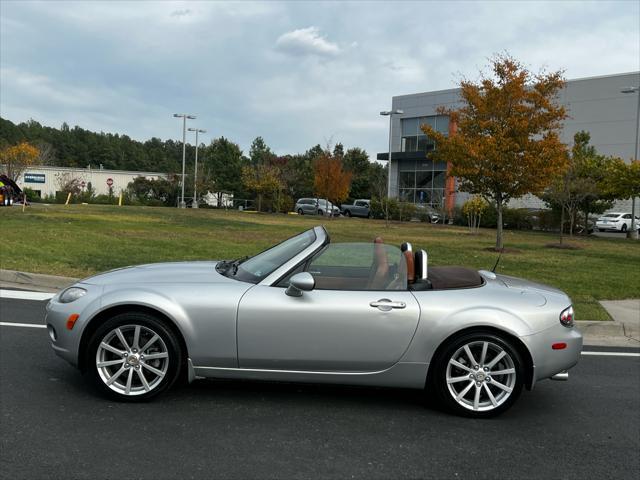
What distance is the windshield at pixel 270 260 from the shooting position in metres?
4.46

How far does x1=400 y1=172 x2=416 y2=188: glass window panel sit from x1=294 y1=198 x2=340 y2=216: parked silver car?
10.2 meters

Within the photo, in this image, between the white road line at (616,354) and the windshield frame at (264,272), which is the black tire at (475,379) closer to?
the windshield frame at (264,272)

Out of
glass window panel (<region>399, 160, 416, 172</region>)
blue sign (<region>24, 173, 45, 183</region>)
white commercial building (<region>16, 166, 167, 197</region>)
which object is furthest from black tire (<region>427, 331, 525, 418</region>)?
blue sign (<region>24, 173, 45, 183</region>)

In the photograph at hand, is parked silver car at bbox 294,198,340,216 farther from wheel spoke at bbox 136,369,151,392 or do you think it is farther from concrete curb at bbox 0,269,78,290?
wheel spoke at bbox 136,369,151,392

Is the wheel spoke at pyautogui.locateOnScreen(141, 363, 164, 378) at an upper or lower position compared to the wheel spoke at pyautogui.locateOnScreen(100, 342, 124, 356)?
lower

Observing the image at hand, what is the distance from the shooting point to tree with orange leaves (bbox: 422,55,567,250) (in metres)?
18.2

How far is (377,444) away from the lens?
372 centimetres

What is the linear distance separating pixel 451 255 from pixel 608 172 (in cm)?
1607

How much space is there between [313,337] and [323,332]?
0.08m

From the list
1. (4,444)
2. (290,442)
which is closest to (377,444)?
(290,442)

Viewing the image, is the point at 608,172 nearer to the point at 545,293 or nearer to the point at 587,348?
the point at 587,348

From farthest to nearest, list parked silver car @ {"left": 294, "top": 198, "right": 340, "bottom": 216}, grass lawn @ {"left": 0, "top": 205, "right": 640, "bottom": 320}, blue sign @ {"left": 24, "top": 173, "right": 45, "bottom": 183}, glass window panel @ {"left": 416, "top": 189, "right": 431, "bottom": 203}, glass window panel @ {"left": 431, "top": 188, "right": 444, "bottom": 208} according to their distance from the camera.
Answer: blue sign @ {"left": 24, "top": 173, "right": 45, "bottom": 183} < glass window panel @ {"left": 416, "top": 189, "right": 431, "bottom": 203} < glass window panel @ {"left": 431, "top": 188, "right": 444, "bottom": 208} < parked silver car @ {"left": 294, "top": 198, "right": 340, "bottom": 216} < grass lawn @ {"left": 0, "top": 205, "right": 640, "bottom": 320}

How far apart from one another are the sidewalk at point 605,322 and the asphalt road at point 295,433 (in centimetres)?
226

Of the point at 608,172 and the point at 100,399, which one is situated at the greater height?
the point at 608,172
